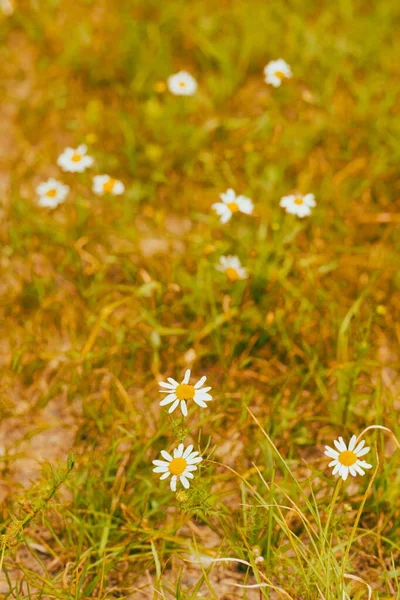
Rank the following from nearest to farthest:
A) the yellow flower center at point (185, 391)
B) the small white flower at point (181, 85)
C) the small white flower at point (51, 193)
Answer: the yellow flower center at point (185, 391)
the small white flower at point (51, 193)
the small white flower at point (181, 85)

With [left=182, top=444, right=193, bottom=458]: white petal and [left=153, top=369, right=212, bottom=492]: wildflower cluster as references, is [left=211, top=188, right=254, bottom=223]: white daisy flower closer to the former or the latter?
[left=153, top=369, right=212, bottom=492]: wildflower cluster

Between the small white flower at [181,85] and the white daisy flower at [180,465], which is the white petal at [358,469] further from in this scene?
the small white flower at [181,85]

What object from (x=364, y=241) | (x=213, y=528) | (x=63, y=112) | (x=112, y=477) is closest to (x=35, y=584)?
(x=112, y=477)

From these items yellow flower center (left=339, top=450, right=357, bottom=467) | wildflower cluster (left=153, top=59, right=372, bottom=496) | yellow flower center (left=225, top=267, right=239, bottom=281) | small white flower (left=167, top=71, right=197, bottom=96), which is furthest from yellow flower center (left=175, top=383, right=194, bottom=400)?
small white flower (left=167, top=71, right=197, bottom=96)

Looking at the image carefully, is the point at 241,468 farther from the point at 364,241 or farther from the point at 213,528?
the point at 364,241

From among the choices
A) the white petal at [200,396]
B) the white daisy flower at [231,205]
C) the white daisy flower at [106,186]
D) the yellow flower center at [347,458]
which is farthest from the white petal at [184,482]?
the white daisy flower at [106,186]

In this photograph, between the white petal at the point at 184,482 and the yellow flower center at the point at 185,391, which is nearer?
the white petal at the point at 184,482
